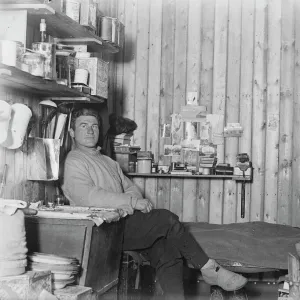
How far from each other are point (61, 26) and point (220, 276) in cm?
213

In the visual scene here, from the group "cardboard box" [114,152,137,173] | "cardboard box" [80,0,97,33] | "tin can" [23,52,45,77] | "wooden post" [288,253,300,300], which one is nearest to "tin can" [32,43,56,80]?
"tin can" [23,52,45,77]

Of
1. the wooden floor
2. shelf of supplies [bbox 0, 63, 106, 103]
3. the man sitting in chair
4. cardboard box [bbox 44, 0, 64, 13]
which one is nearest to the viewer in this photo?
shelf of supplies [bbox 0, 63, 106, 103]

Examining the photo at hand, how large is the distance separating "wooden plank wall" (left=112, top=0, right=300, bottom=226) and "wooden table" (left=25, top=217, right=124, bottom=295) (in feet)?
8.31

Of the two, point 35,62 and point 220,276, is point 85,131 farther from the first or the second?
point 220,276

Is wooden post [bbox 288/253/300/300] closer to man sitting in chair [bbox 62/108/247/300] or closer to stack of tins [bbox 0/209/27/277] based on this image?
man sitting in chair [bbox 62/108/247/300]

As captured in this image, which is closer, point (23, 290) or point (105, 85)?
point (23, 290)

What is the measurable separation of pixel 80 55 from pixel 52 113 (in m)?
0.48

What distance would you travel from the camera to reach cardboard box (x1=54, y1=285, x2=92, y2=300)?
10.3 feet

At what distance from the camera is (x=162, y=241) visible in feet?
14.0

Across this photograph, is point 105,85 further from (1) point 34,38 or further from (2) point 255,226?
(2) point 255,226

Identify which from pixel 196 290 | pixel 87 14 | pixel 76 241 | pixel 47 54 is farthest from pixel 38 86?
pixel 196 290

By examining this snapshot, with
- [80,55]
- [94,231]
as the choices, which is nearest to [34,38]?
[80,55]

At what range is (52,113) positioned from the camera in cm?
426

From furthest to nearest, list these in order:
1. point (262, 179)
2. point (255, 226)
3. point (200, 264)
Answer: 1. point (262, 179)
2. point (255, 226)
3. point (200, 264)
